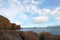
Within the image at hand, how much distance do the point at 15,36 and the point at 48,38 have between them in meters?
4.09

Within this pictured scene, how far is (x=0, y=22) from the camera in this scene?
199 feet

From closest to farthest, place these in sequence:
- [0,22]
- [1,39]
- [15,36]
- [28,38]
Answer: [1,39], [15,36], [28,38], [0,22]

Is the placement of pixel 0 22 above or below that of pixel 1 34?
above

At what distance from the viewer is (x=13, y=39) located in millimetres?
10477

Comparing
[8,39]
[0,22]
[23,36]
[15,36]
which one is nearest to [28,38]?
[23,36]

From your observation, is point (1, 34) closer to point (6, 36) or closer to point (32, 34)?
point (6, 36)

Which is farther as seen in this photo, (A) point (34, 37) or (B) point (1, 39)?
(A) point (34, 37)

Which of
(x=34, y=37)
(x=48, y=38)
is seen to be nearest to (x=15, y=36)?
(x=34, y=37)

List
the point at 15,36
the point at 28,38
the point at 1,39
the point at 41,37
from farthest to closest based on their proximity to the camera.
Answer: the point at 41,37 < the point at 28,38 < the point at 15,36 < the point at 1,39

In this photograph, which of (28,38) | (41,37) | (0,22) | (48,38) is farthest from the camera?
(0,22)

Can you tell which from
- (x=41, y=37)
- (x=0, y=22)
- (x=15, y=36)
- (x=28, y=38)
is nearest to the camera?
(x=15, y=36)

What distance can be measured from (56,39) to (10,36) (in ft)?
16.8

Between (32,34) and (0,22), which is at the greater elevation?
(0,22)

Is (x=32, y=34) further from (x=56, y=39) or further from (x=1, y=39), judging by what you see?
(x=1, y=39)
